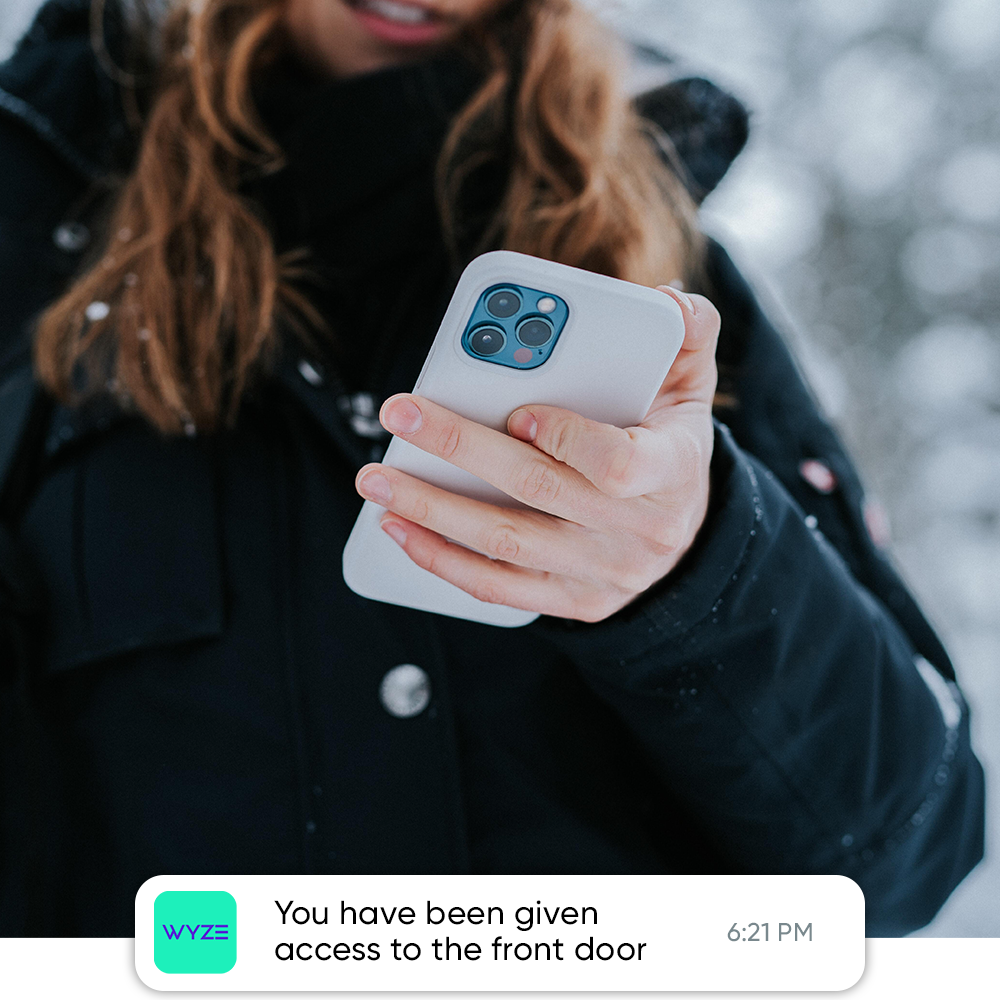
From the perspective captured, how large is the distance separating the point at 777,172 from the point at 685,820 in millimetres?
899

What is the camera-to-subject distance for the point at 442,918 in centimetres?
42

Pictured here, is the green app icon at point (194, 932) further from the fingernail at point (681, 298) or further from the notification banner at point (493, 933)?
the fingernail at point (681, 298)

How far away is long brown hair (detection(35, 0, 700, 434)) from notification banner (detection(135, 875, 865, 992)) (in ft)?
0.94

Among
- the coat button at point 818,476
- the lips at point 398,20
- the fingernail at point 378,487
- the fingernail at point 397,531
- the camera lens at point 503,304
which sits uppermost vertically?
the lips at point 398,20

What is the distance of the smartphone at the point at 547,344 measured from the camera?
0.29 metres

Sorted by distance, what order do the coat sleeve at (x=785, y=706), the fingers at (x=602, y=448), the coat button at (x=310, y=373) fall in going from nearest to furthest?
the fingers at (x=602, y=448) < the coat sleeve at (x=785, y=706) < the coat button at (x=310, y=373)

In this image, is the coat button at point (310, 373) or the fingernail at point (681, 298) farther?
the coat button at point (310, 373)

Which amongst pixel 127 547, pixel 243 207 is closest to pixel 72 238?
pixel 243 207

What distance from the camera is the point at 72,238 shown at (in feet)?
1.90

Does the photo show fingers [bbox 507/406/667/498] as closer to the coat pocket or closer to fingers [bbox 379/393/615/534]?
fingers [bbox 379/393/615/534]

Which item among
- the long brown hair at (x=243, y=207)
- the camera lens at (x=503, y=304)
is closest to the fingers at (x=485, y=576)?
the camera lens at (x=503, y=304)

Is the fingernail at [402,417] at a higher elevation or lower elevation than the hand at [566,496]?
higher

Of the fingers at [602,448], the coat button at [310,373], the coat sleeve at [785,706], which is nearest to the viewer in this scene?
the fingers at [602,448]

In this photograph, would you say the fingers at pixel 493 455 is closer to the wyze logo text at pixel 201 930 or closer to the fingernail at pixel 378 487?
the fingernail at pixel 378 487
